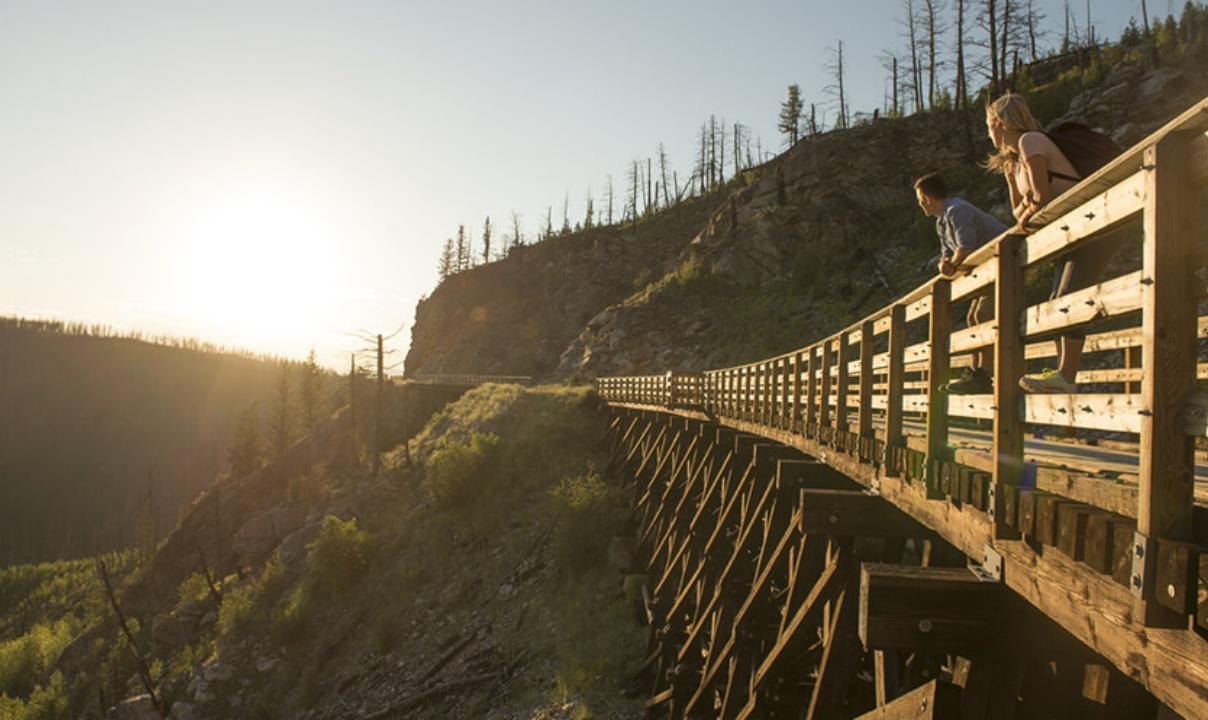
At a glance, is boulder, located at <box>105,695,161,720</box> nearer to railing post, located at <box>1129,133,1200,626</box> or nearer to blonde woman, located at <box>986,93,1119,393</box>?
blonde woman, located at <box>986,93,1119,393</box>

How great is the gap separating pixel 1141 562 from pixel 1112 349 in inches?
64.7

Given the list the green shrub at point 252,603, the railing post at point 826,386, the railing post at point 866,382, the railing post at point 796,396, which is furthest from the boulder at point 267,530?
the railing post at point 866,382

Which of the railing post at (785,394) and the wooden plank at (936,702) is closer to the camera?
the wooden plank at (936,702)

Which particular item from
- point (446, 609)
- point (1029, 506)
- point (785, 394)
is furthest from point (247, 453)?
point (1029, 506)

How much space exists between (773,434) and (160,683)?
35571 millimetres

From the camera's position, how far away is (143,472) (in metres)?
184

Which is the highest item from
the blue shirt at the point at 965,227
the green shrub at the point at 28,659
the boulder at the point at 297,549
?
the blue shirt at the point at 965,227

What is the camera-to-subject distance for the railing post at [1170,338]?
89.1 inches

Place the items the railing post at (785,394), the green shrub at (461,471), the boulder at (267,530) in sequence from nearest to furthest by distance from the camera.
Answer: the railing post at (785,394) < the green shrub at (461,471) < the boulder at (267,530)

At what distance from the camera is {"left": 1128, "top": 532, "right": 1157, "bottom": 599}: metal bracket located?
2.33 meters

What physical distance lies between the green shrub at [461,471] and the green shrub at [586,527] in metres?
8.56

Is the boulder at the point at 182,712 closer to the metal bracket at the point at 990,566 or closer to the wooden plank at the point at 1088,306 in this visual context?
the metal bracket at the point at 990,566

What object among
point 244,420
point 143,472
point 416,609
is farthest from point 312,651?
point 143,472

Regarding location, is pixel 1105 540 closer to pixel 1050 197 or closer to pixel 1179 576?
pixel 1179 576
